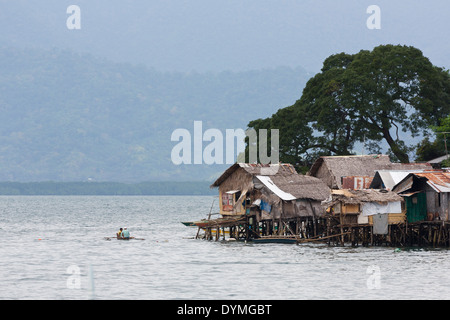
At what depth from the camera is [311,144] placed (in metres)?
72.6

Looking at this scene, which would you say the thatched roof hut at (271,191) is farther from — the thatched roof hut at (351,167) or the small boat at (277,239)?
the small boat at (277,239)

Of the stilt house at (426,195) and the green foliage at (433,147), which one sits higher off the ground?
the green foliage at (433,147)

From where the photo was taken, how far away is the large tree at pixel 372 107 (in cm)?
7112

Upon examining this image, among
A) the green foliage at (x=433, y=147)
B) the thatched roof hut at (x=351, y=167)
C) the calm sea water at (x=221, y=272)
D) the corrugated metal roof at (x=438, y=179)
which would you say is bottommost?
the calm sea water at (x=221, y=272)

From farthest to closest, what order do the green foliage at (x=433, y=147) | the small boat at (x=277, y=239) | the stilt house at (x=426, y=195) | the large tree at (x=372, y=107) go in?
1. the large tree at (x=372, y=107)
2. the green foliage at (x=433, y=147)
3. the small boat at (x=277, y=239)
4. the stilt house at (x=426, y=195)

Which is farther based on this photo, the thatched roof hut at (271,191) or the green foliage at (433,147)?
the green foliage at (433,147)

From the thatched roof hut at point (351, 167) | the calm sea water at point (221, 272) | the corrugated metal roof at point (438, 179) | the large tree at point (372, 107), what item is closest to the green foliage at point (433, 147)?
the large tree at point (372, 107)

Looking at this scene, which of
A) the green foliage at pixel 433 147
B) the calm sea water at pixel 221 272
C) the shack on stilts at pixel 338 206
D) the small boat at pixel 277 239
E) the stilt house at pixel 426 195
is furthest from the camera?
the green foliage at pixel 433 147

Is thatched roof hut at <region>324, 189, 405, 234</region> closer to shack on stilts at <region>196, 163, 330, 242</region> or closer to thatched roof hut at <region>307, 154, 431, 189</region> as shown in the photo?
shack on stilts at <region>196, 163, 330, 242</region>

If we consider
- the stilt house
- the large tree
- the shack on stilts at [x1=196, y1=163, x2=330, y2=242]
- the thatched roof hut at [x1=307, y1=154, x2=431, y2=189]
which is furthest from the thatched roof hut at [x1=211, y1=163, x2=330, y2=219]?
the large tree

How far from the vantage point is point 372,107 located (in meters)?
70.9

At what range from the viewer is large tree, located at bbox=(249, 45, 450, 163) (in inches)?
2800
